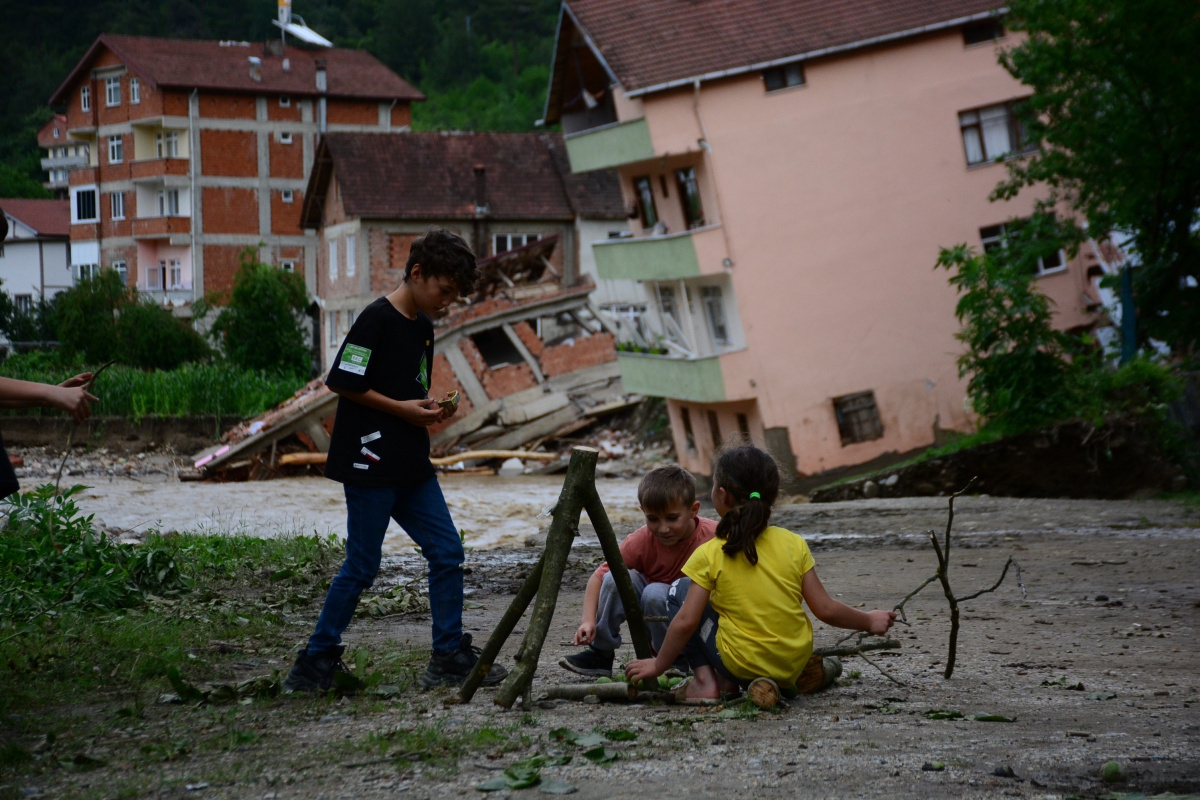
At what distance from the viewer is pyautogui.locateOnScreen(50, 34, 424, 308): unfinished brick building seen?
187 ft

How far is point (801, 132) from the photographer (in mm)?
26531

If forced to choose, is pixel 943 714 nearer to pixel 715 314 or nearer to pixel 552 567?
pixel 552 567

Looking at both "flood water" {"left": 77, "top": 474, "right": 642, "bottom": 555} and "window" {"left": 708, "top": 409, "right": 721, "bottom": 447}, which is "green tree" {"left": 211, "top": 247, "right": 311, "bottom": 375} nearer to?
"flood water" {"left": 77, "top": 474, "right": 642, "bottom": 555}

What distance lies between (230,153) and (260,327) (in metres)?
17.4

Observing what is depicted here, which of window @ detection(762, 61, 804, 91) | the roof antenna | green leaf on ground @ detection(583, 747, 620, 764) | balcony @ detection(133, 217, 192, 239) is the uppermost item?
the roof antenna

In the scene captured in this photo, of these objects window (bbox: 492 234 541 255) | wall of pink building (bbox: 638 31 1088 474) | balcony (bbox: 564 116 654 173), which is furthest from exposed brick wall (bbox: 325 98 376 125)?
wall of pink building (bbox: 638 31 1088 474)

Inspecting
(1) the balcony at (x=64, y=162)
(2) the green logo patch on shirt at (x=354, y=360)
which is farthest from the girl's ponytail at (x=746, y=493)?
(1) the balcony at (x=64, y=162)

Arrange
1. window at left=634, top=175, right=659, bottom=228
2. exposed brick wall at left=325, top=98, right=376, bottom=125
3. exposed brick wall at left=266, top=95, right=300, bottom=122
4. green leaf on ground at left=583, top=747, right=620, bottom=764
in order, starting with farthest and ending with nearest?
exposed brick wall at left=325, top=98, right=376, bottom=125, exposed brick wall at left=266, top=95, right=300, bottom=122, window at left=634, top=175, right=659, bottom=228, green leaf on ground at left=583, top=747, right=620, bottom=764

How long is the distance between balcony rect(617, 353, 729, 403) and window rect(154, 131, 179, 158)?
35.9m

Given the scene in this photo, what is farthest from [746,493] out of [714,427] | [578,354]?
[578,354]

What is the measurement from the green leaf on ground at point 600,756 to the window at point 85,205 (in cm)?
6328

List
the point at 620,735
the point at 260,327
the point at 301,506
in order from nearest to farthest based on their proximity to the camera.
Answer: the point at 620,735 < the point at 301,506 < the point at 260,327

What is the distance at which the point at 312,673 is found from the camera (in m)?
5.53

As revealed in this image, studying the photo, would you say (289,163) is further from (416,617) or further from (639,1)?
(416,617)
